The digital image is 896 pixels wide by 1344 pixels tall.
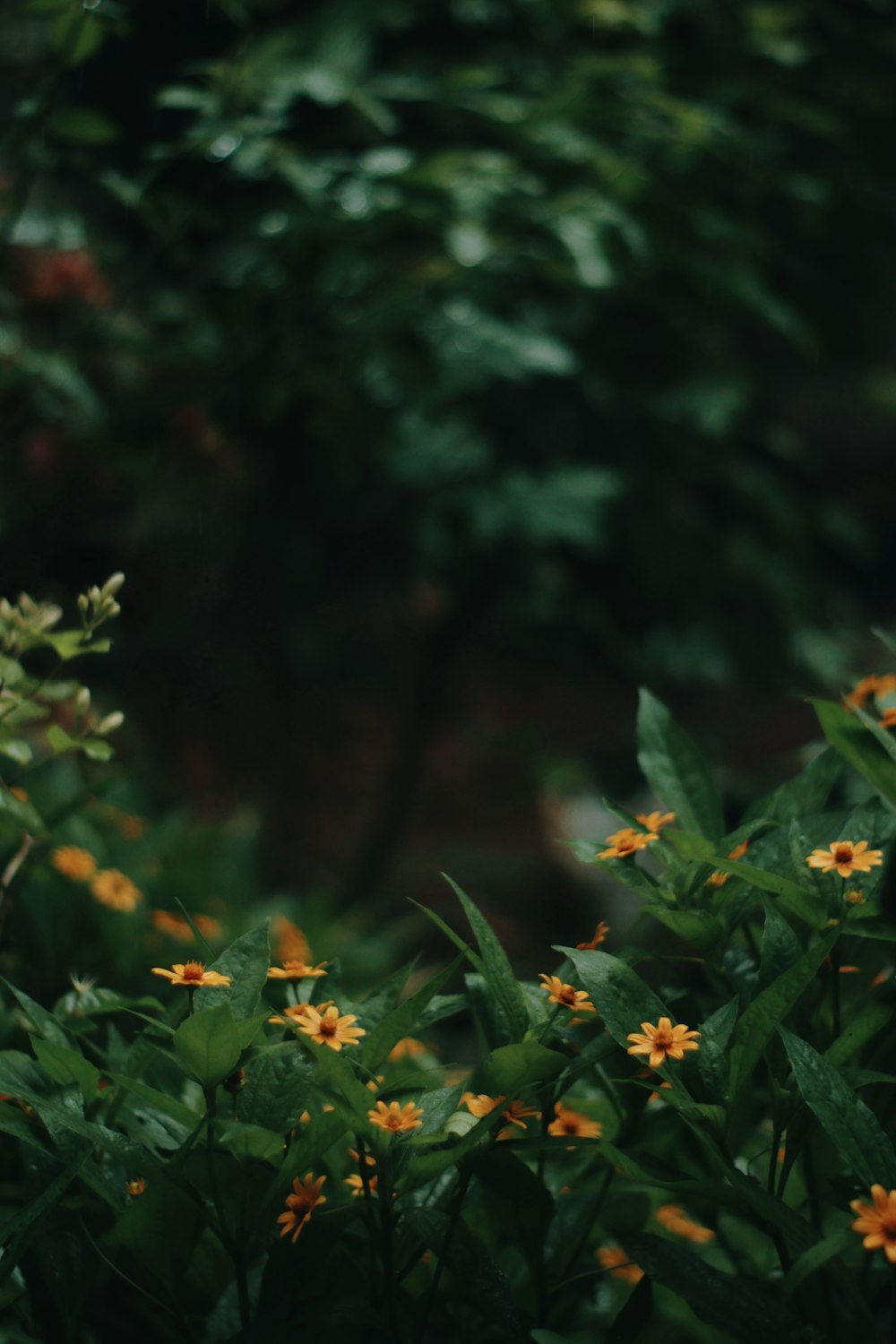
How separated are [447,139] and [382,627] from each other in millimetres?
2845

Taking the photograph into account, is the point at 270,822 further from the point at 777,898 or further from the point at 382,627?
the point at 777,898

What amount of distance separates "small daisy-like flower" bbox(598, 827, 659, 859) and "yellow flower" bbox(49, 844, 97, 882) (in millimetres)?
626

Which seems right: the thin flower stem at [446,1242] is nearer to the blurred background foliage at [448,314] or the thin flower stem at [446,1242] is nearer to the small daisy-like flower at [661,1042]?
the small daisy-like flower at [661,1042]

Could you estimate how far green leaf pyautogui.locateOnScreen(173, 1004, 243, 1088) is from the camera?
1.83ft

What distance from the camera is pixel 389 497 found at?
1937 millimetres

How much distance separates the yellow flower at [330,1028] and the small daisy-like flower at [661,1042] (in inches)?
6.3

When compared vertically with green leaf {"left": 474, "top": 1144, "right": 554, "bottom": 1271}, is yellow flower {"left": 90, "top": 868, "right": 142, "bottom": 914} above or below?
below

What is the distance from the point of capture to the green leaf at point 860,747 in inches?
26.9

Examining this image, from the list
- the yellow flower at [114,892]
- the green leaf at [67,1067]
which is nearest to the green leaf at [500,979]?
the green leaf at [67,1067]

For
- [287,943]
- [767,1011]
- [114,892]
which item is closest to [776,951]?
[767,1011]

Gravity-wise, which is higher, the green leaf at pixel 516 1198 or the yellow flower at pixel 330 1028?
the yellow flower at pixel 330 1028

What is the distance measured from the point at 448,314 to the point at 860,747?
83 centimetres

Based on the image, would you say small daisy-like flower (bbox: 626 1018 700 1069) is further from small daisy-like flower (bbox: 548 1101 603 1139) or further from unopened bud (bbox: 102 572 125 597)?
unopened bud (bbox: 102 572 125 597)

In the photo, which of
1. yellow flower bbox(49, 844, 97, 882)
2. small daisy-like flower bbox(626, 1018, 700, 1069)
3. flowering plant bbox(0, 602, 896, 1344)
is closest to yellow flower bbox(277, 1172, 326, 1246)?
flowering plant bbox(0, 602, 896, 1344)
